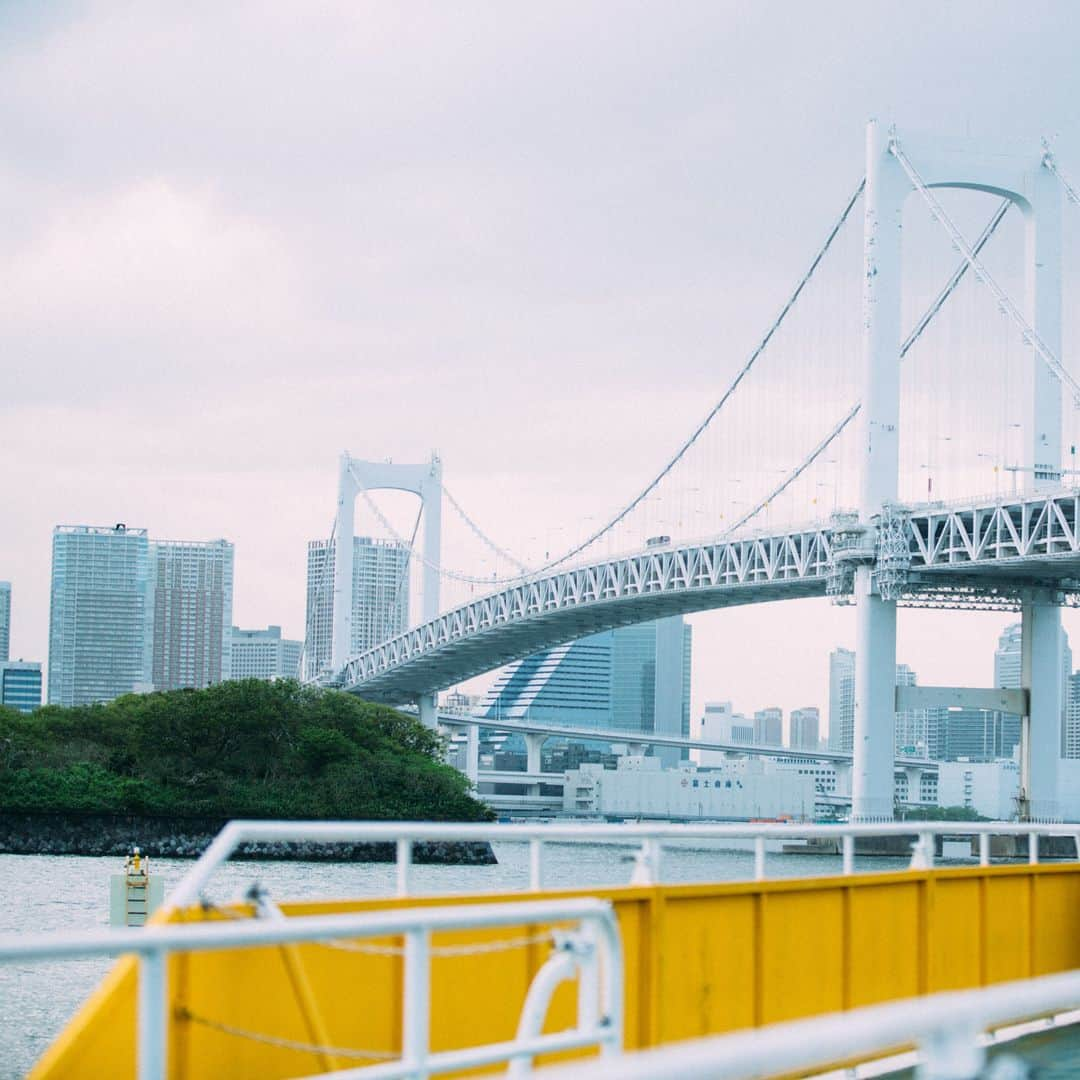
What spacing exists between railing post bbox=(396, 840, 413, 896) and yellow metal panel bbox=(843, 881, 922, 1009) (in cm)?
270

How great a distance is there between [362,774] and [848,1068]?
50.6 m

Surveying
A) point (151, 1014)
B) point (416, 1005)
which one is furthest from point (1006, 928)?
point (151, 1014)

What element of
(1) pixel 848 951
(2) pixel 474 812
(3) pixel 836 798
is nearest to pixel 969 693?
(2) pixel 474 812

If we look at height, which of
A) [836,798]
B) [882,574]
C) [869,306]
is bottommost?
[836,798]

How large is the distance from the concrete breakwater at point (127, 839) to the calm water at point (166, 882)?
143cm

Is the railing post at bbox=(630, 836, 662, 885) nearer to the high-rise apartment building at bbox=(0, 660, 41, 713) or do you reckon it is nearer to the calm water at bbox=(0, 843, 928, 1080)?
the calm water at bbox=(0, 843, 928, 1080)

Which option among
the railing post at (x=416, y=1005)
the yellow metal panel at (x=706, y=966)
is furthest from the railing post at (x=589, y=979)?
the yellow metal panel at (x=706, y=966)

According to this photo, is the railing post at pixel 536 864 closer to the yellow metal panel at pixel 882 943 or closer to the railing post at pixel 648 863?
the railing post at pixel 648 863

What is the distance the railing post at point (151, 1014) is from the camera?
12.1 feet

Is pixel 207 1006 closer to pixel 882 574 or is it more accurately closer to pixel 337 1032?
pixel 337 1032

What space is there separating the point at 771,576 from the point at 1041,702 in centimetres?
796

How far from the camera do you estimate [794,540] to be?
5166 centimetres

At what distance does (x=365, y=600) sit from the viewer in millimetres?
104688

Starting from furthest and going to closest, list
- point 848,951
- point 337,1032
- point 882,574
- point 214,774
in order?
point 214,774, point 882,574, point 848,951, point 337,1032
